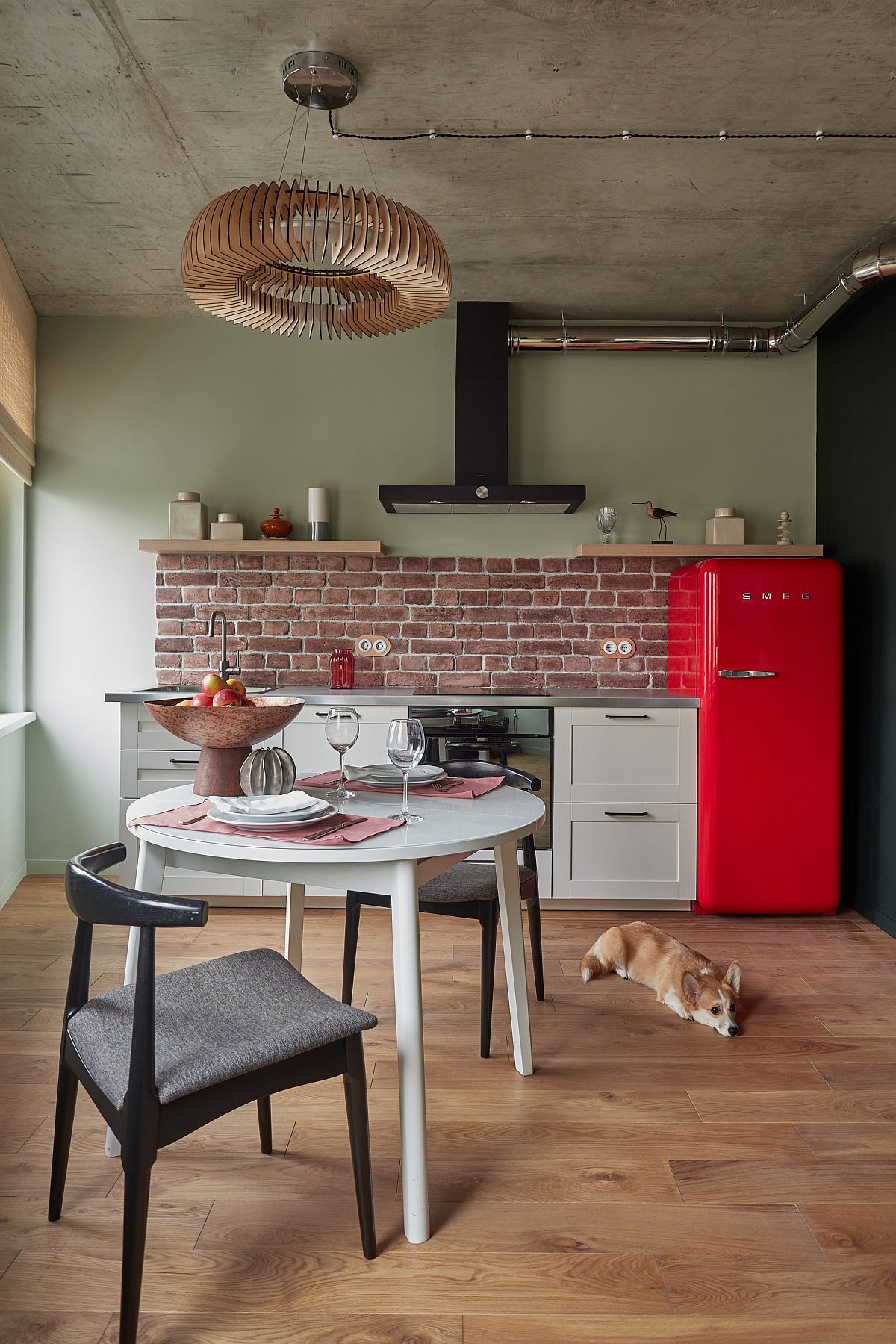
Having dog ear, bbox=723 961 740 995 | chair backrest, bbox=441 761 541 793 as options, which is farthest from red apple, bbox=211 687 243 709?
dog ear, bbox=723 961 740 995

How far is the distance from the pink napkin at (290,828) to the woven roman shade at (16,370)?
2653 mm

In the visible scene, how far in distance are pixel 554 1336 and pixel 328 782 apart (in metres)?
1.21

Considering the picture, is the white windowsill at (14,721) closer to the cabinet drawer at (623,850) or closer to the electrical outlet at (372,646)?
the electrical outlet at (372,646)

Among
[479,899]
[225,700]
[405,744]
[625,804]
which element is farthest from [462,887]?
[625,804]

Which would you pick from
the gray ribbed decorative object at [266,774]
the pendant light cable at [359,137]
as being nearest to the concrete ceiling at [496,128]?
the pendant light cable at [359,137]

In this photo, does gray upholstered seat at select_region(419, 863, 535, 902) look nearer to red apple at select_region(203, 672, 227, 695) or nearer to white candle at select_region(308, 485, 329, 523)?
red apple at select_region(203, 672, 227, 695)

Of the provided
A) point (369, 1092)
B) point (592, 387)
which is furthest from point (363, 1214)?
point (592, 387)

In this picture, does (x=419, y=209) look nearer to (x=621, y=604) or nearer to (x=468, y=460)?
(x=468, y=460)

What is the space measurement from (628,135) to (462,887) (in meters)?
2.38

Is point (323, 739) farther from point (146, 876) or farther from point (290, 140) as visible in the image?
point (290, 140)

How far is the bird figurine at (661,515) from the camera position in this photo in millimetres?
4344

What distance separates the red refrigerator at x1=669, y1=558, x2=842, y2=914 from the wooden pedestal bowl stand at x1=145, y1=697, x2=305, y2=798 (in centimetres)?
229

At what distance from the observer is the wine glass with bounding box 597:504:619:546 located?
4324 mm

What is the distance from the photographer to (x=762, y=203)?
341 cm
